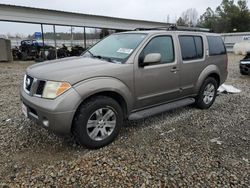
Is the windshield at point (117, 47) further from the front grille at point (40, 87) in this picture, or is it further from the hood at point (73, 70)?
the front grille at point (40, 87)

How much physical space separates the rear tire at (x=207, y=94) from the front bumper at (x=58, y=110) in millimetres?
3150

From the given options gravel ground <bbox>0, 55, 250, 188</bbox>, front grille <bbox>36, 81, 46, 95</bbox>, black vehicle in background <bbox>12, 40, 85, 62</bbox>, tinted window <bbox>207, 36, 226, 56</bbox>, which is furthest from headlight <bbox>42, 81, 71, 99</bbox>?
black vehicle in background <bbox>12, 40, 85, 62</bbox>

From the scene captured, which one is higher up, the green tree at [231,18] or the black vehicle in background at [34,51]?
the green tree at [231,18]

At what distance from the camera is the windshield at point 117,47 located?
3.89 metres

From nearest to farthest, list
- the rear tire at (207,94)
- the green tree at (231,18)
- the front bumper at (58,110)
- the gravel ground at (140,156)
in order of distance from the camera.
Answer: the gravel ground at (140,156)
the front bumper at (58,110)
the rear tire at (207,94)
the green tree at (231,18)

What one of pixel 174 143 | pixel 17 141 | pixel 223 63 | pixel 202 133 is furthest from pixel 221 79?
pixel 17 141

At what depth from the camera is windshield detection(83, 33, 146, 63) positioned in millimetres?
3887

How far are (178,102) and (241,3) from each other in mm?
56367

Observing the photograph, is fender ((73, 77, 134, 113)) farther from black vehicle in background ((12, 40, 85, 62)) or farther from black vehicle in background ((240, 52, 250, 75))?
black vehicle in background ((12, 40, 85, 62))

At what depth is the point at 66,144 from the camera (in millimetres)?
3660

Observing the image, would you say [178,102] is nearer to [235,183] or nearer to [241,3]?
[235,183]

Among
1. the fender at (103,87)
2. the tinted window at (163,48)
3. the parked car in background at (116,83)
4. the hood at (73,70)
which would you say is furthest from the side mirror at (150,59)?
the fender at (103,87)

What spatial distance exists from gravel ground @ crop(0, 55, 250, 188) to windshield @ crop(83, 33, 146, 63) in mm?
1348

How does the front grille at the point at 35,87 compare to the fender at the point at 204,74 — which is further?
the fender at the point at 204,74
